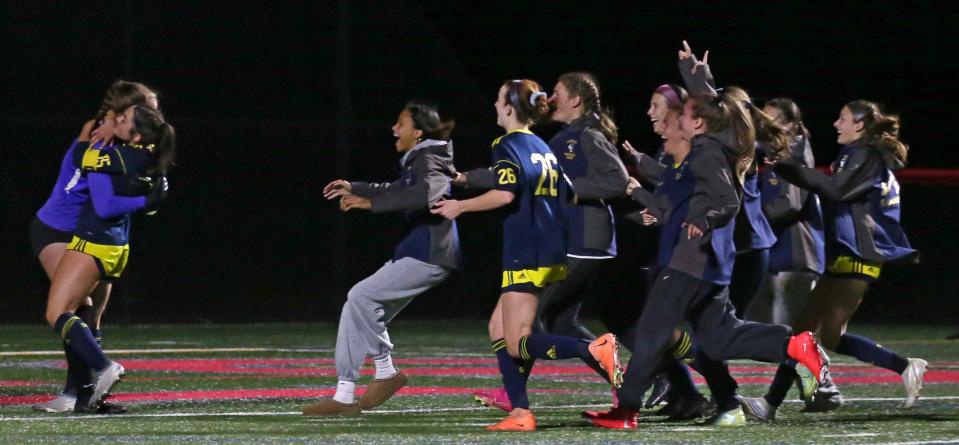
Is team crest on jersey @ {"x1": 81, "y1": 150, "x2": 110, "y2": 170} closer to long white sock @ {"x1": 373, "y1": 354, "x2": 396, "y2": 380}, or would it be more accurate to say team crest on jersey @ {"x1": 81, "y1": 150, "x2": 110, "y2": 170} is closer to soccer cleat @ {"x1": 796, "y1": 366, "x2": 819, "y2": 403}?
long white sock @ {"x1": 373, "y1": 354, "x2": 396, "y2": 380}

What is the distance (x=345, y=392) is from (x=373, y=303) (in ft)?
1.51

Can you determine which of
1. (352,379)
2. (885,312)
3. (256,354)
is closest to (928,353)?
(885,312)

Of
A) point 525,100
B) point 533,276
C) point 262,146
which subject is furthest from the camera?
point 262,146

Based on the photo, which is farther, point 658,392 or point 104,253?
point 658,392

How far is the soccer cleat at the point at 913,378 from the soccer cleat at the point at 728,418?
115 centimetres

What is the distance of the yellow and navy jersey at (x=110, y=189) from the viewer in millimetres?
8578

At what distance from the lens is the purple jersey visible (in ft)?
29.5

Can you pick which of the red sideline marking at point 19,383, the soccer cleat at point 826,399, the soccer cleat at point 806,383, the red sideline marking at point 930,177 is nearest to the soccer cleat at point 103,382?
the red sideline marking at point 19,383

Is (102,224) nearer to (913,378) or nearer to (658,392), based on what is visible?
(658,392)

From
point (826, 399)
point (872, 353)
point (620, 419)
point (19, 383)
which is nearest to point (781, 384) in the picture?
point (826, 399)

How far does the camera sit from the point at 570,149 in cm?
879

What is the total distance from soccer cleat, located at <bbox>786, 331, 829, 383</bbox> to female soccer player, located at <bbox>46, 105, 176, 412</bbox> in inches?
128

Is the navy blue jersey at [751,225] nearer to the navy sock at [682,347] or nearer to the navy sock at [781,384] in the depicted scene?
the navy sock at [781,384]

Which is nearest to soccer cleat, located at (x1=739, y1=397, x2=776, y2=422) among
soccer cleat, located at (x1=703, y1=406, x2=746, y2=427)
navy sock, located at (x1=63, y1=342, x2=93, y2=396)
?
soccer cleat, located at (x1=703, y1=406, x2=746, y2=427)
